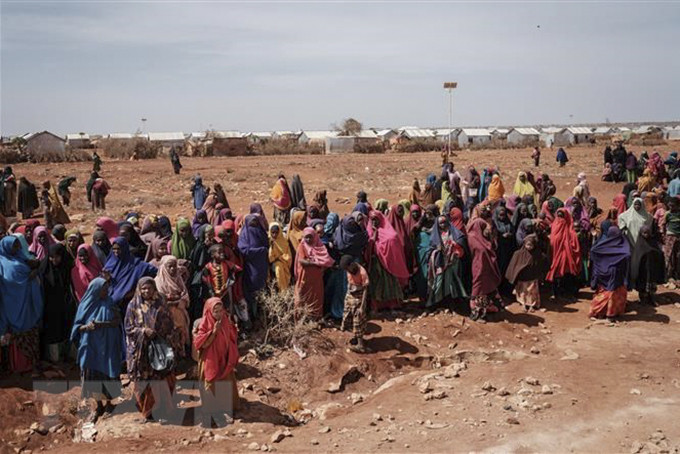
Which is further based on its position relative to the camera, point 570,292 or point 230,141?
point 230,141

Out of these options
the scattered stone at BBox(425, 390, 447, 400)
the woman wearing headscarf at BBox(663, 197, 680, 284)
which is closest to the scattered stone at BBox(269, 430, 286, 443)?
the scattered stone at BBox(425, 390, 447, 400)

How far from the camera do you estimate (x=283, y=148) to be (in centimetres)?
4041

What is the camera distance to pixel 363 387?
6.04 metres

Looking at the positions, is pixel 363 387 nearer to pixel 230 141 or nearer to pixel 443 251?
pixel 443 251

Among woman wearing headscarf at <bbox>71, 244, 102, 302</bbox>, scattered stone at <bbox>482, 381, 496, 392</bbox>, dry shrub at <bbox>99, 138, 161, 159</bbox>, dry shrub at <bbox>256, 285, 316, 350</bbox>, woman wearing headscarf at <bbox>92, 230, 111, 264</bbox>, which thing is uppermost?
dry shrub at <bbox>99, 138, 161, 159</bbox>

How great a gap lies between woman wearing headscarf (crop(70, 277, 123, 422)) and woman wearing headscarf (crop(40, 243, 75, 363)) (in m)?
0.61

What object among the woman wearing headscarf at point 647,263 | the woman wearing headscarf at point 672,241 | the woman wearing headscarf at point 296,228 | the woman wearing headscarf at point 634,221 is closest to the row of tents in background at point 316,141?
the woman wearing headscarf at point 672,241

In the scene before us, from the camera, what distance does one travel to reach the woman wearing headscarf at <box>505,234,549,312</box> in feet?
24.2

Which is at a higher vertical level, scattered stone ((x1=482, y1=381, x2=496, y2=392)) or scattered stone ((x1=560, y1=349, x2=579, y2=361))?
scattered stone ((x1=560, y1=349, x2=579, y2=361))

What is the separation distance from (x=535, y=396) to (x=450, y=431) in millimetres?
1005

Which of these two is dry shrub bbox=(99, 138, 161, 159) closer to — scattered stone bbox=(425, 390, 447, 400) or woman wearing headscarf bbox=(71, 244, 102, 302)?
woman wearing headscarf bbox=(71, 244, 102, 302)

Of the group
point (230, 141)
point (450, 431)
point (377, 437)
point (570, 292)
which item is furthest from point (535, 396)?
point (230, 141)

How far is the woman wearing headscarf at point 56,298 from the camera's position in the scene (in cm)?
568

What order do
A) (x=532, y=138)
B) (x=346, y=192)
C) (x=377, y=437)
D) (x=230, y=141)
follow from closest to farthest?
1. (x=377, y=437)
2. (x=346, y=192)
3. (x=230, y=141)
4. (x=532, y=138)
